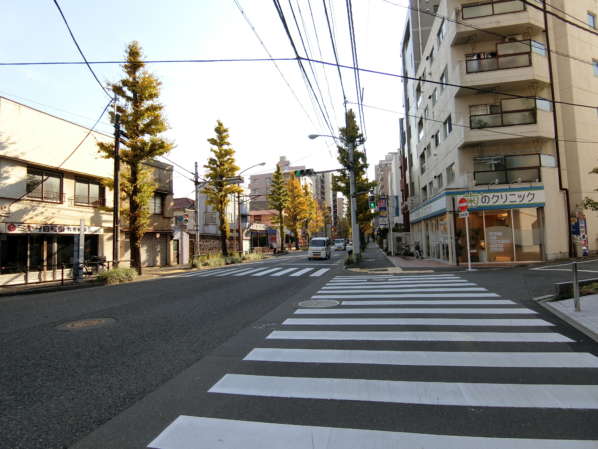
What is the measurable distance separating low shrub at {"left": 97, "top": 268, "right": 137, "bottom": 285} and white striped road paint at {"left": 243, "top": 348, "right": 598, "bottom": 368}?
12.6 m

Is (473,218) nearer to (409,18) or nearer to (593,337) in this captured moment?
(593,337)

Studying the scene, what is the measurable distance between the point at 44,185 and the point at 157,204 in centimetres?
872

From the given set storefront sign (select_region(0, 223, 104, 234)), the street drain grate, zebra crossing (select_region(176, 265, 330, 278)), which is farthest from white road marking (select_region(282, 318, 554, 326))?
storefront sign (select_region(0, 223, 104, 234))

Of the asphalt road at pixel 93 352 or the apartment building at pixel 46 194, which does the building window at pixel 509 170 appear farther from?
the apartment building at pixel 46 194

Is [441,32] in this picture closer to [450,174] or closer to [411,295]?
[450,174]

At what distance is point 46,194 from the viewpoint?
1628 centimetres

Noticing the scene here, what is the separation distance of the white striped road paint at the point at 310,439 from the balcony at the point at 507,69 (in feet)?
61.4

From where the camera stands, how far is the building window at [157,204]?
24188mm

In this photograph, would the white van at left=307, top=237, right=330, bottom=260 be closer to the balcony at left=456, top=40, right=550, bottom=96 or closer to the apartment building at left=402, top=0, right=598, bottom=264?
the apartment building at left=402, top=0, right=598, bottom=264

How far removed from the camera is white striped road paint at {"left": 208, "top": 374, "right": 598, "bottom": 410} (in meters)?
3.14

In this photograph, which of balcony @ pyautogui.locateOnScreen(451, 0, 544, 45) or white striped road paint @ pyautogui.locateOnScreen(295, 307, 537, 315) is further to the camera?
balcony @ pyautogui.locateOnScreen(451, 0, 544, 45)

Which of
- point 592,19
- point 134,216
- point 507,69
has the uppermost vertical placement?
point 592,19

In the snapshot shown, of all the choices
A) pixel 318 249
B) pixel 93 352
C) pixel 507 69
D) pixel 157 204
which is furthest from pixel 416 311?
pixel 157 204

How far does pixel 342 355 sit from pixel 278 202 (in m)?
41.1
